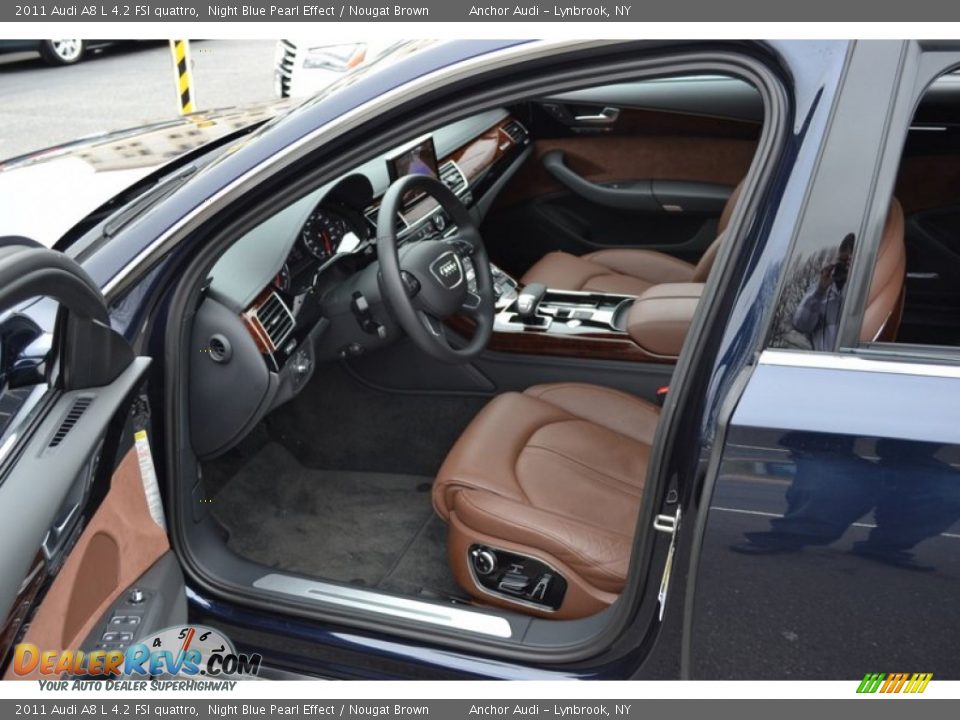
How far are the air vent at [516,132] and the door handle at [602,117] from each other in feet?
0.66

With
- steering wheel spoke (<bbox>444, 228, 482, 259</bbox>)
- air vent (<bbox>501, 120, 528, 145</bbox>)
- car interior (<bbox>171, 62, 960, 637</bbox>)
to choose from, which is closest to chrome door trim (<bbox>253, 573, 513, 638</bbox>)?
car interior (<bbox>171, 62, 960, 637</bbox>)

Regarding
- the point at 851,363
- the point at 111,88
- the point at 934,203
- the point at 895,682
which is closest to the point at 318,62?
the point at 934,203

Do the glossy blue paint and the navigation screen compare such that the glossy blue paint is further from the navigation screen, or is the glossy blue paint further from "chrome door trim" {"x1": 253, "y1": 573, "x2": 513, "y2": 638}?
the navigation screen

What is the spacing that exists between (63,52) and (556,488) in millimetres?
8930

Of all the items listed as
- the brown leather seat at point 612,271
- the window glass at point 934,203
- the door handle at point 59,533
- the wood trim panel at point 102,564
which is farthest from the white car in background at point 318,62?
the door handle at point 59,533

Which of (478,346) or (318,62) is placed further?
(318,62)

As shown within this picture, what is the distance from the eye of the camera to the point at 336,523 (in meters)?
2.52

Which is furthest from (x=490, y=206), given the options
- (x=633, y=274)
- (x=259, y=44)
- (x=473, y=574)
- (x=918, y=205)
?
(x=259, y=44)

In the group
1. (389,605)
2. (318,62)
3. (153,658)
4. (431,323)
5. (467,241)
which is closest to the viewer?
(153,658)

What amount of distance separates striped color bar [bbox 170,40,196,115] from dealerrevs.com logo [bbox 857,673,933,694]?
14.7ft

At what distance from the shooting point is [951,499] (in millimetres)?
1145

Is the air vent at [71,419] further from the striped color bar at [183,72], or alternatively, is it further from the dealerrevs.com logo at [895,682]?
the striped color bar at [183,72]

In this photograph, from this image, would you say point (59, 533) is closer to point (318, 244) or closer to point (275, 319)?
point (275, 319)

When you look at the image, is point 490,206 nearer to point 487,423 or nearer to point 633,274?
point 633,274
